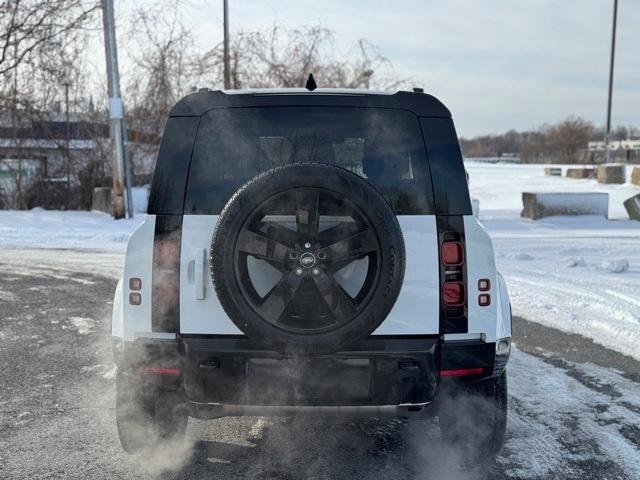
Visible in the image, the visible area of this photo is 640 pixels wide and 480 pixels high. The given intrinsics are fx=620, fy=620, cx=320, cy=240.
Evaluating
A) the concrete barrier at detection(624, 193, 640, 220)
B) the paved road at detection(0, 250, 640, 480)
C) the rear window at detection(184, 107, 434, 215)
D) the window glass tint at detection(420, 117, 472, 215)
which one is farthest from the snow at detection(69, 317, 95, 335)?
the concrete barrier at detection(624, 193, 640, 220)

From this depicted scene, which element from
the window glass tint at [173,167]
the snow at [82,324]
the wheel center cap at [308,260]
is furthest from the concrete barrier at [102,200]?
the wheel center cap at [308,260]

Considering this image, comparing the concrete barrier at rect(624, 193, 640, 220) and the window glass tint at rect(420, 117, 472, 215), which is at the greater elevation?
the window glass tint at rect(420, 117, 472, 215)

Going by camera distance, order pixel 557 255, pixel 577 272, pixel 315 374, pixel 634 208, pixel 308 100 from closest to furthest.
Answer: pixel 315 374, pixel 308 100, pixel 577 272, pixel 557 255, pixel 634 208

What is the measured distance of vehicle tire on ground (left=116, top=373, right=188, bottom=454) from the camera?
9.91 ft

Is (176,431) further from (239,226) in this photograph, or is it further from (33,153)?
(33,153)

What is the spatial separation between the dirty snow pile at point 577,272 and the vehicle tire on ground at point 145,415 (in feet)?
12.9

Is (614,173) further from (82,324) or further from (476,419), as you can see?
(476,419)

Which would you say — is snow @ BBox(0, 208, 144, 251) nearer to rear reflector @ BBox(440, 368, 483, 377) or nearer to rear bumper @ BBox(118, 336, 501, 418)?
rear bumper @ BBox(118, 336, 501, 418)

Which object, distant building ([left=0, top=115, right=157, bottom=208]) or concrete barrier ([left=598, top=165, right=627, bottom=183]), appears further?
concrete barrier ([left=598, top=165, right=627, bottom=183])

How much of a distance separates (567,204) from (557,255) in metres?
6.06

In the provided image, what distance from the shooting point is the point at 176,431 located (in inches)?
126

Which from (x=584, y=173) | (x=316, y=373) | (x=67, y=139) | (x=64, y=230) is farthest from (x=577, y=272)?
(x=584, y=173)

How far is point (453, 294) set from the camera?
287cm

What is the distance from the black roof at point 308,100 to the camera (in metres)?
3.01
